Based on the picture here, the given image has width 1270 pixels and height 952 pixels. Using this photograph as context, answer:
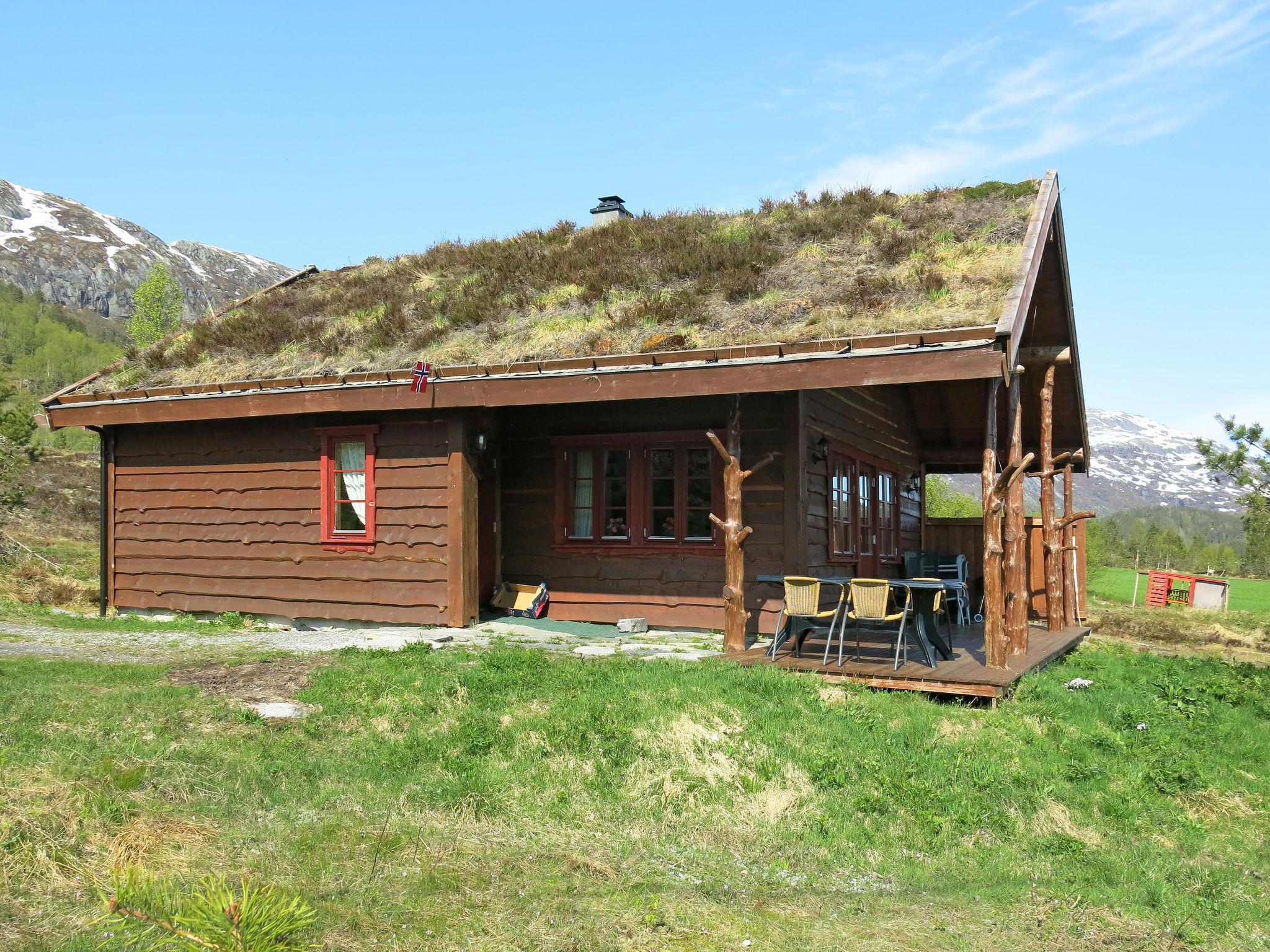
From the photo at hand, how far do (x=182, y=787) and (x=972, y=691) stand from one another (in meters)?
5.78

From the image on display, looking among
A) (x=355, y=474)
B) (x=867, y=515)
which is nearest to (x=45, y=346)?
(x=355, y=474)

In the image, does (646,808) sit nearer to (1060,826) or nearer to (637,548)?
(1060,826)

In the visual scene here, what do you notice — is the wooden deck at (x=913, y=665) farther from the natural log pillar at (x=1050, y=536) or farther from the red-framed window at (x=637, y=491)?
the red-framed window at (x=637, y=491)

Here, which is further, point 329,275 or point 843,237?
point 329,275

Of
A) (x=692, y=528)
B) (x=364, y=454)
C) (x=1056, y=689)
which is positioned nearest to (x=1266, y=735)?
(x=1056, y=689)

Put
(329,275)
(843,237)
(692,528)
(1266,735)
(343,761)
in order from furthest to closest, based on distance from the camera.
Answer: (329,275), (843,237), (692,528), (1266,735), (343,761)

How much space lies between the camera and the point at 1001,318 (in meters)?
8.68

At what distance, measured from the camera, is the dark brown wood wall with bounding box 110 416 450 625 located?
1198 cm

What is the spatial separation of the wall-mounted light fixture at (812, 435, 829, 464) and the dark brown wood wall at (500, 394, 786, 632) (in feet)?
1.95

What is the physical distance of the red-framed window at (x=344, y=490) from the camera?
487 inches

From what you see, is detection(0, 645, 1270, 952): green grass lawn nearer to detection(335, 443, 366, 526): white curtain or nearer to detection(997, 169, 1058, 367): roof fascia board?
detection(997, 169, 1058, 367): roof fascia board

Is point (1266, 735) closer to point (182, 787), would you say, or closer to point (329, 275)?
point (182, 787)

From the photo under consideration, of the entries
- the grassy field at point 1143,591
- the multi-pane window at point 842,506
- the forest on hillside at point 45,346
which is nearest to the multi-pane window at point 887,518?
the multi-pane window at point 842,506

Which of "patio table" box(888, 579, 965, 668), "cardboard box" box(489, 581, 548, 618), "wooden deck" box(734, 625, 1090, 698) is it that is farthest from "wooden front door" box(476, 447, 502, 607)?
"patio table" box(888, 579, 965, 668)
